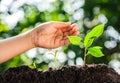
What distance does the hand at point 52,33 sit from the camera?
45.9 inches

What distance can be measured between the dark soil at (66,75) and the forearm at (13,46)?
0.21 metres

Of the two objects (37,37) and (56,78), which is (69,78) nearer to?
(56,78)

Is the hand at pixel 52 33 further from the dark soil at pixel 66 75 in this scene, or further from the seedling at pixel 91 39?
the dark soil at pixel 66 75

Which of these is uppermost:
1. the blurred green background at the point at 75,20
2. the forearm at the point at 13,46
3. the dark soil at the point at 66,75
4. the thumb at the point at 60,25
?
the thumb at the point at 60,25

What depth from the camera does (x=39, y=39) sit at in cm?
122

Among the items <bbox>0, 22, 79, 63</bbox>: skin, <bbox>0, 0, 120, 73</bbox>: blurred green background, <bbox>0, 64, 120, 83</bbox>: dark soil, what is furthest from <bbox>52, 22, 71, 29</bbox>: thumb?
<bbox>0, 0, 120, 73</bbox>: blurred green background

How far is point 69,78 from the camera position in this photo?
3.07ft

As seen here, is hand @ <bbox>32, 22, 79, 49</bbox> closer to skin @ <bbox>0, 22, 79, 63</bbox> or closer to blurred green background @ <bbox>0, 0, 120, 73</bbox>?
skin @ <bbox>0, 22, 79, 63</bbox>

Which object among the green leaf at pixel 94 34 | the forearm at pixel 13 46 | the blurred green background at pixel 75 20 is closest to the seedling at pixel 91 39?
the green leaf at pixel 94 34

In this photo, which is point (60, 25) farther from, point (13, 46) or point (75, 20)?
point (75, 20)

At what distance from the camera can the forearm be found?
1177 millimetres

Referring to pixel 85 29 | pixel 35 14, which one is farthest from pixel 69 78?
pixel 35 14

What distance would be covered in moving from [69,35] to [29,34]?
4.7 inches

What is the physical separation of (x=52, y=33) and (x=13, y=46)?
4.4 inches
